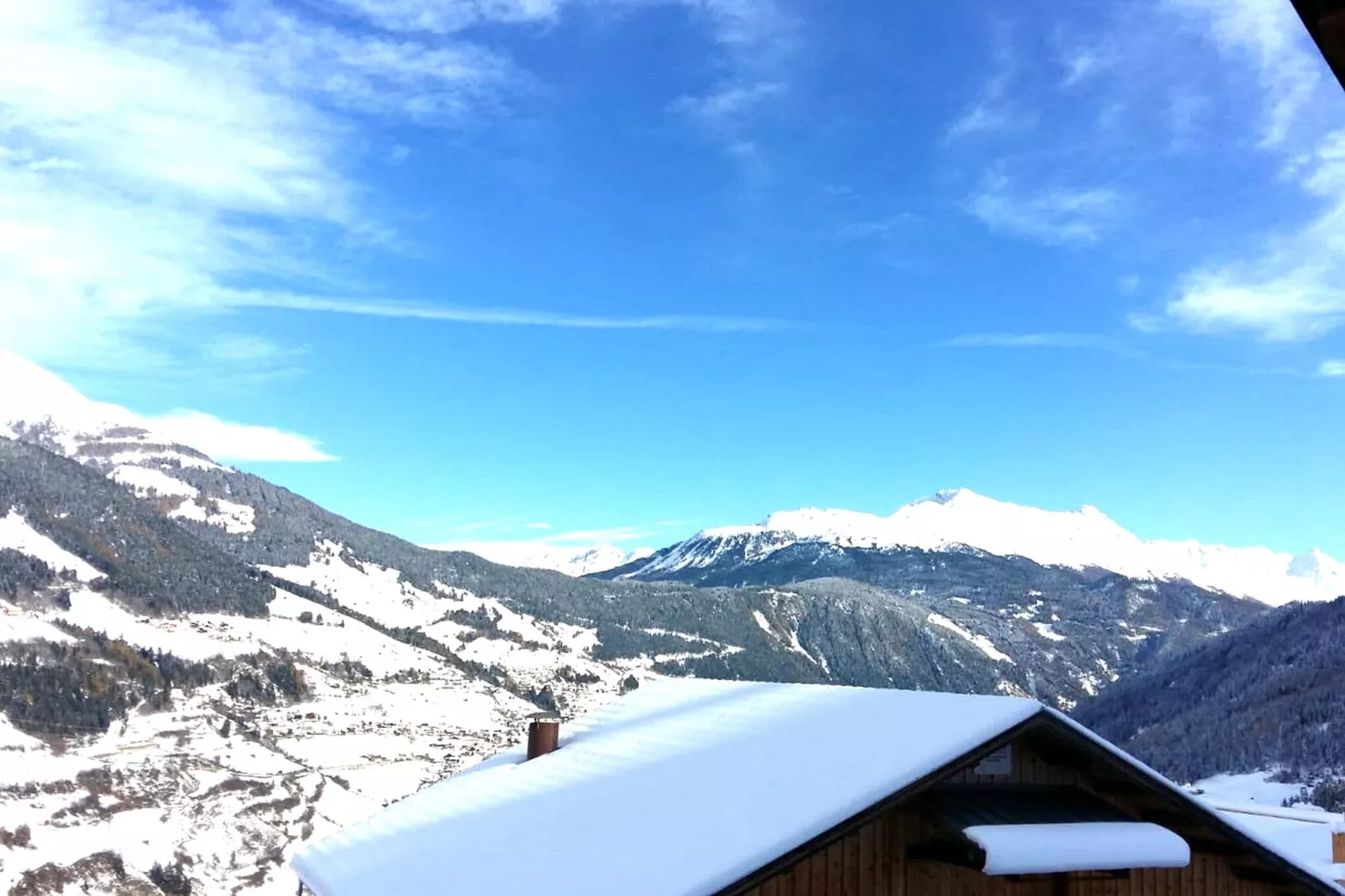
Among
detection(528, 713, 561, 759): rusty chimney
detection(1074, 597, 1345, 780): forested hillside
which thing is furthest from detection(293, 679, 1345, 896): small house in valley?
detection(1074, 597, 1345, 780): forested hillside

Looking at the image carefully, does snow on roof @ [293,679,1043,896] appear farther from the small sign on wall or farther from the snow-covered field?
the snow-covered field

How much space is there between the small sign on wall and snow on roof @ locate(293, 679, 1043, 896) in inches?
24.9

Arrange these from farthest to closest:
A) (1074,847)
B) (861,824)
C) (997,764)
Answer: (997,764) → (1074,847) → (861,824)

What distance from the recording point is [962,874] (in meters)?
12.0

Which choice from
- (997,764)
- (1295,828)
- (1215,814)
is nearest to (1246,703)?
(1295,828)

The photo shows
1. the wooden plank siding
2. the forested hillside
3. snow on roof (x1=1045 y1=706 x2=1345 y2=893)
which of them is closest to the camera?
the wooden plank siding

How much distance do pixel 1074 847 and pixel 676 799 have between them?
4.38m

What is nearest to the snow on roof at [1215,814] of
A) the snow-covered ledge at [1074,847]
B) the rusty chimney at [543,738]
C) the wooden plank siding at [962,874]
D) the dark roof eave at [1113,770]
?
the dark roof eave at [1113,770]

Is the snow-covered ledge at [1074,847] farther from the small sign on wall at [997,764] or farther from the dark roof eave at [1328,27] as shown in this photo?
the dark roof eave at [1328,27]

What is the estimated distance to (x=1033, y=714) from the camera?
1159 centimetres

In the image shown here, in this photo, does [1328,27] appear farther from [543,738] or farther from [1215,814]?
[543,738]

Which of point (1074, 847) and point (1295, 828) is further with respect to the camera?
point (1295, 828)

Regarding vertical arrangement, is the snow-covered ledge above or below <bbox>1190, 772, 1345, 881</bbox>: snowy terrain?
above

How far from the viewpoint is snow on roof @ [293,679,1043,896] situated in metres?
10.4
